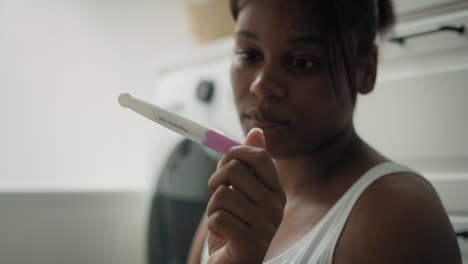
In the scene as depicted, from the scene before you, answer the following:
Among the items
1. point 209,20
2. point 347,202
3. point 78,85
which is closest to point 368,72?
point 347,202

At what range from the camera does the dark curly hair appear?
583 mm

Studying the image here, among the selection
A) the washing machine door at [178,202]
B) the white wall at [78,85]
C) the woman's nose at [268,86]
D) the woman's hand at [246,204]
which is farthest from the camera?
the white wall at [78,85]

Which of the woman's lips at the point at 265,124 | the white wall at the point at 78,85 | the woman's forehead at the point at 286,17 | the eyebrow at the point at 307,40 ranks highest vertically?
the woman's forehead at the point at 286,17

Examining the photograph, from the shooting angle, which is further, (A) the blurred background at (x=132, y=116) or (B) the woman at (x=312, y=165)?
(A) the blurred background at (x=132, y=116)

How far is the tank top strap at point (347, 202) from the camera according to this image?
19.8 inches

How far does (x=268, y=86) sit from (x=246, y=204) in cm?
19

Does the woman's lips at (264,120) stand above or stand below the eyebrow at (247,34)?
below

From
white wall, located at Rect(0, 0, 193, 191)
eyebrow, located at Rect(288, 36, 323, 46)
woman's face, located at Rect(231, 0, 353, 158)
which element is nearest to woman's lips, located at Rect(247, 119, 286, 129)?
woman's face, located at Rect(231, 0, 353, 158)

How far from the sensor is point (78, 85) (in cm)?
136

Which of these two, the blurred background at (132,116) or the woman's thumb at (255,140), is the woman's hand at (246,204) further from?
the blurred background at (132,116)

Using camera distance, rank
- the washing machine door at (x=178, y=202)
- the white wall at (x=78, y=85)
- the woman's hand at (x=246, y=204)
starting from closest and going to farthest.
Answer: the woman's hand at (x=246, y=204) < the washing machine door at (x=178, y=202) < the white wall at (x=78, y=85)

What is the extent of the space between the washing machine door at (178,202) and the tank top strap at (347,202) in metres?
0.58

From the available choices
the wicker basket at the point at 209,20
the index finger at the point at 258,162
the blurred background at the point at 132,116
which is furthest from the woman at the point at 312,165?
the wicker basket at the point at 209,20

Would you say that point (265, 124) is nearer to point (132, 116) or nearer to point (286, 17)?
point (286, 17)
